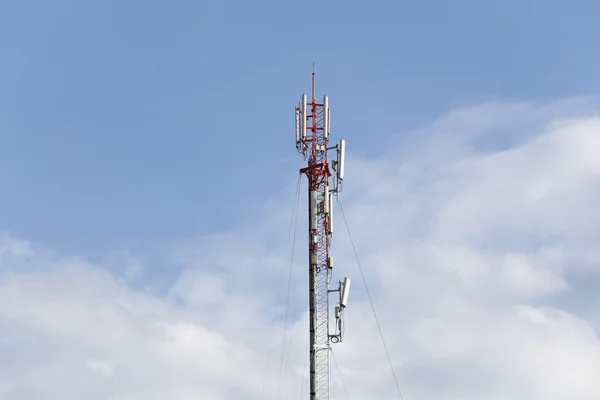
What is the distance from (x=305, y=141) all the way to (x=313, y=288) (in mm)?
13018

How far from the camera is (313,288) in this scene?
11275cm

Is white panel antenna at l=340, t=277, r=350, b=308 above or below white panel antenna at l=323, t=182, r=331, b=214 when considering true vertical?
below

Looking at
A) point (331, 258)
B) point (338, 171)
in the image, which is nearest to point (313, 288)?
point (331, 258)

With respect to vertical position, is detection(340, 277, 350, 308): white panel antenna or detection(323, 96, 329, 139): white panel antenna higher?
detection(323, 96, 329, 139): white panel antenna

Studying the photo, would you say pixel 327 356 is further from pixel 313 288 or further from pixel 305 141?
pixel 305 141

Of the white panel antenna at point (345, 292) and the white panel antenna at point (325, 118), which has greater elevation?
the white panel antenna at point (325, 118)

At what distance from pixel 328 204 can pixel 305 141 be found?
19.5 ft

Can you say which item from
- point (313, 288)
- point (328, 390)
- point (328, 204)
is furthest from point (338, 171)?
point (328, 390)

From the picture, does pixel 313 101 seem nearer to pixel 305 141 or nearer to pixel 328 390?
pixel 305 141

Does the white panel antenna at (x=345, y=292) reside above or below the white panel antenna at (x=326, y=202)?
below

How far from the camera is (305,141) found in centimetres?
11581

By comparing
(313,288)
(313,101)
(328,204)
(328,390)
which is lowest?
(328,390)

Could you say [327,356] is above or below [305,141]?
below

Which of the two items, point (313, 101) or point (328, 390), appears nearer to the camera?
point (328, 390)
